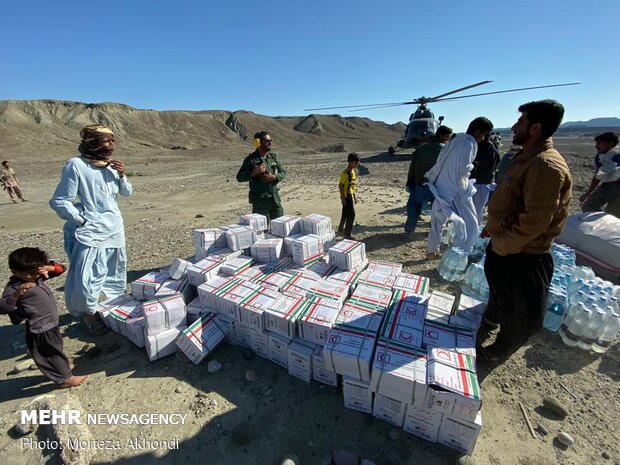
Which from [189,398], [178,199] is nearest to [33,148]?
[178,199]

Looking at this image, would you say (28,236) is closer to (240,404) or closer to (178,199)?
(178,199)

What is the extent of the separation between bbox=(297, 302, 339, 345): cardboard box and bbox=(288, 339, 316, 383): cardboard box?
0.21 ft

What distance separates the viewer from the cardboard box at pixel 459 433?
2.02 metres

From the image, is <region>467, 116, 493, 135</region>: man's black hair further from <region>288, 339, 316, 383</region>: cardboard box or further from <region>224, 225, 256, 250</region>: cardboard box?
<region>288, 339, 316, 383</region>: cardboard box

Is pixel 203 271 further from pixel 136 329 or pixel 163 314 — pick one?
pixel 136 329

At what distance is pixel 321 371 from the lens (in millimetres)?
2668

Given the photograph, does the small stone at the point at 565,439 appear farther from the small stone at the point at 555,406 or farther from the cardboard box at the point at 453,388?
the cardboard box at the point at 453,388

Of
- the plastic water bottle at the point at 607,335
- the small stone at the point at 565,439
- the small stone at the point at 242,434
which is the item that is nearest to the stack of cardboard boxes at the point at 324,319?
A: the small stone at the point at 242,434

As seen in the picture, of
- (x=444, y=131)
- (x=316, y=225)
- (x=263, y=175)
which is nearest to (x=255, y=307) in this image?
(x=316, y=225)

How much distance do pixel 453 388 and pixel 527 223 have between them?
128cm

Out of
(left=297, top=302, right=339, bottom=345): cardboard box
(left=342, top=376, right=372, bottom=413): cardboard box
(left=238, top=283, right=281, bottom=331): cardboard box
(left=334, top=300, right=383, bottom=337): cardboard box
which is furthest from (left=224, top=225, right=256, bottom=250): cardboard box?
(left=342, top=376, right=372, bottom=413): cardboard box

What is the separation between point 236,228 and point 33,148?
40.4 metres

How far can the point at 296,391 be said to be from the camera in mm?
2641

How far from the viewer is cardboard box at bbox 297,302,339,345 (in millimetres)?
2605
